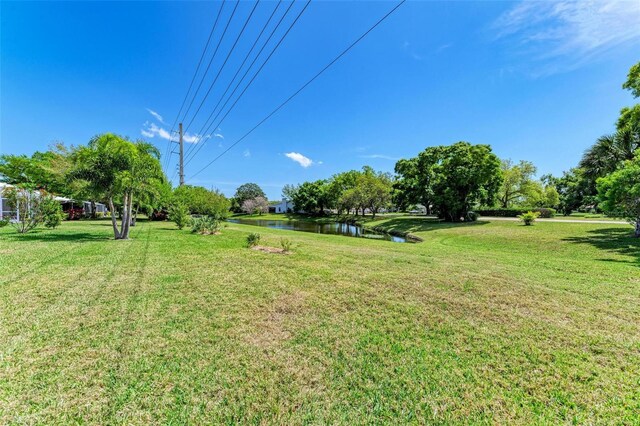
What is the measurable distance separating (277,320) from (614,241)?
17013 mm

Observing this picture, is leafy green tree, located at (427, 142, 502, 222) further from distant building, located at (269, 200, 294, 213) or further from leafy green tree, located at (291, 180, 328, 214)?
distant building, located at (269, 200, 294, 213)

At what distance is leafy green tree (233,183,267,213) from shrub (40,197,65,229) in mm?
61299

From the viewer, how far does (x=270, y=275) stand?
6.30 m

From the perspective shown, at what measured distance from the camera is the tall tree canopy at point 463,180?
24.7 metres

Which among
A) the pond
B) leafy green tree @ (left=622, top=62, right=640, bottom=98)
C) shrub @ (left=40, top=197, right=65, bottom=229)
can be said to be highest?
leafy green tree @ (left=622, top=62, right=640, bottom=98)

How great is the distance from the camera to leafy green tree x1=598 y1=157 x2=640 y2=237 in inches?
456

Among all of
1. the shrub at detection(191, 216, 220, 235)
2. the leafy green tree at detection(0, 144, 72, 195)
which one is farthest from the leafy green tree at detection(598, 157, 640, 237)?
the leafy green tree at detection(0, 144, 72, 195)

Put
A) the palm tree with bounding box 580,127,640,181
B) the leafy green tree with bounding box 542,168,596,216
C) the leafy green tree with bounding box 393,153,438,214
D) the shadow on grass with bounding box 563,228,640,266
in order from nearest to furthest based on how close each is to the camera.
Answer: the shadow on grass with bounding box 563,228,640,266, the palm tree with bounding box 580,127,640,181, the leafy green tree with bounding box 393,153,438,214, the leafy green tree with bounding box 542,168,596,216

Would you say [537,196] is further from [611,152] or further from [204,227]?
[204,227]

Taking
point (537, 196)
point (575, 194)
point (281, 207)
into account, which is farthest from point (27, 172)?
point (575, 194)

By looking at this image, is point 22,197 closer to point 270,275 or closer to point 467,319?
point 270,275

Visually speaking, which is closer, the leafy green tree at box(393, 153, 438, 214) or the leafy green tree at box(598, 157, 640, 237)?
the leafy green tree at box(598, 157, 640, 237)

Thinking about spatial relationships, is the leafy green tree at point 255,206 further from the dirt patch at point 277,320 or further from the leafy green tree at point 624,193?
the dirt patch at point 277,320

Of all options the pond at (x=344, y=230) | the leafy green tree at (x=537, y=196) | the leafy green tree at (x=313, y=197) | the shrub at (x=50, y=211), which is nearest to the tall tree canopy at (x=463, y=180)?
the pond at (x=344, y=230)
